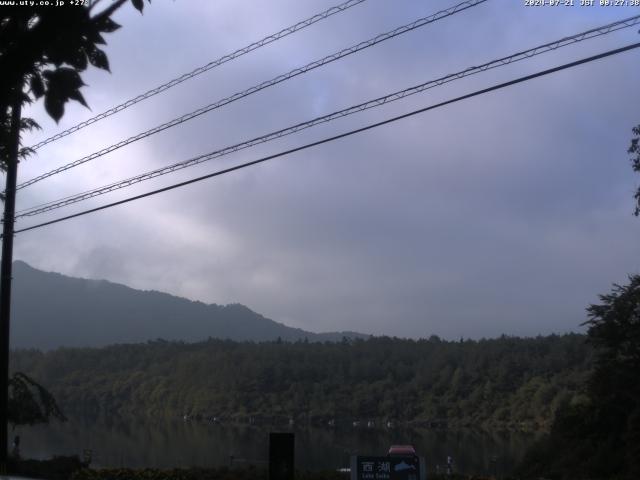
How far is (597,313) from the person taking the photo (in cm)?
3338

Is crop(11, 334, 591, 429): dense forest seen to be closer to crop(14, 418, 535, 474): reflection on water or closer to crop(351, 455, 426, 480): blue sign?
crop(14, 418, 535, 474): reflection on water

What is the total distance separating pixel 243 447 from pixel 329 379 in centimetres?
6560

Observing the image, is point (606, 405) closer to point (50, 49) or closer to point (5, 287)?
A: point (5, 287)

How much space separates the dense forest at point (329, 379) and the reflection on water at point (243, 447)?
10503 mm

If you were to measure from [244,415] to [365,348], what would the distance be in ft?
89.0

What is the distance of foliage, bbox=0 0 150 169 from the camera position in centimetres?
443

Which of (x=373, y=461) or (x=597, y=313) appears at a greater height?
(x=597, y=313)

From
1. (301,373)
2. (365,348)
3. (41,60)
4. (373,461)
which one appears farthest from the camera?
(365,348)

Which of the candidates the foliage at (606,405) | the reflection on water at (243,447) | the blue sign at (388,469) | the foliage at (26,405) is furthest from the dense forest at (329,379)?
the blue sign at (388,469)

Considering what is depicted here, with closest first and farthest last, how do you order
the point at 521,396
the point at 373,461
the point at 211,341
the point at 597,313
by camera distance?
1. the point at 373,461
2. the point at 597,313
3. the point at 521,396
4. the point at 211,341

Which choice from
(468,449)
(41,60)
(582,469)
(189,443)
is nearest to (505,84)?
(41,60)

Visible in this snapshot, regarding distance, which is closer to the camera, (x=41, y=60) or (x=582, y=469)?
(x=41, y=60)

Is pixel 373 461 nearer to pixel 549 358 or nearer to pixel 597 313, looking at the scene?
pixel 597 313

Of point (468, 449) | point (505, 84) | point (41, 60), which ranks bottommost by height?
point (468, 449)
